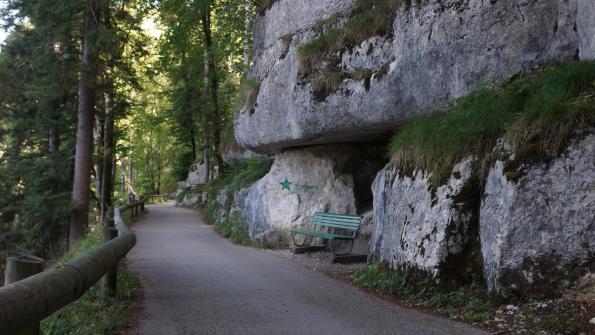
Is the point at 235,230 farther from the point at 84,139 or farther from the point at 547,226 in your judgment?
the point at 547,226

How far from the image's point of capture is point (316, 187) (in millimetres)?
13172

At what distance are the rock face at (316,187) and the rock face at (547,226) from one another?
22.5 ft

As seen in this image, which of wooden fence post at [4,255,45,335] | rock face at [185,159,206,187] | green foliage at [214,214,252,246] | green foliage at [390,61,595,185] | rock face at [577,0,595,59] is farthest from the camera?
rock face at [185,159,206,187]

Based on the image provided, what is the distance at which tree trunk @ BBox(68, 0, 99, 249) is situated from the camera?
49.9 feet

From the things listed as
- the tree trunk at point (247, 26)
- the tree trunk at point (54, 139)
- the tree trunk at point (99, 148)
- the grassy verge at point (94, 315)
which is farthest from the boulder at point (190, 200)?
the grassy verge at point (94, 315)

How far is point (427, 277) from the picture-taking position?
22.0ft

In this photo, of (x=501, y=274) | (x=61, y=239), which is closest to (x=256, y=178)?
(x=61, y=239)

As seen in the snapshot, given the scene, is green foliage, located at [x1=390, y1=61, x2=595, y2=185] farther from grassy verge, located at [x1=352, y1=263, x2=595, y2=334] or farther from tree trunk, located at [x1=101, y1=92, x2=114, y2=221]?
tree trunk, located at [x1=101, y1=92, x2=114, y2=221]

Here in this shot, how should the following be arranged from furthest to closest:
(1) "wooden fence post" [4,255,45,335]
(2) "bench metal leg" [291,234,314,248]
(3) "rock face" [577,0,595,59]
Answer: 1. (2) "bench metal leg" [291,234,314,248]
2. (3) "rock face" [577,0,595,59]
3. (1) "wooden fence post" [4,255,45,335]

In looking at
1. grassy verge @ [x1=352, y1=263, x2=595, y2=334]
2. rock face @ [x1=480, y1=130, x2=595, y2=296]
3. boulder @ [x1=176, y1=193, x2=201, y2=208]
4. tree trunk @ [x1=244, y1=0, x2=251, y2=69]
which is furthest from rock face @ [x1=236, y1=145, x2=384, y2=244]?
boulder @ [x1=176, y1=193, x2=201, y2=208]

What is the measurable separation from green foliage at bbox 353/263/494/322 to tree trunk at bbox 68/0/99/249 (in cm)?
1121

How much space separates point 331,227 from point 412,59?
5081mm

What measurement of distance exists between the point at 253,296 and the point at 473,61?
5.15 m

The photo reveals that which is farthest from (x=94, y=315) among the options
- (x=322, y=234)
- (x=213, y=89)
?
(x=213, y=89)
